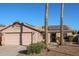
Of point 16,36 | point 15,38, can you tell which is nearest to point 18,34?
point 16,36

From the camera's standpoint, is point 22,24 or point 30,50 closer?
point 30,50

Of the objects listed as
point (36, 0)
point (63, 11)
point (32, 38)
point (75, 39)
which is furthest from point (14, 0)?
point (75, 39)

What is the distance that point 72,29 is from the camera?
46.2m

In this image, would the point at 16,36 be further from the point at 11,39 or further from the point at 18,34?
the point at 11,39

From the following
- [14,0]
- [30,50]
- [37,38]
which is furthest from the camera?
[37,38]

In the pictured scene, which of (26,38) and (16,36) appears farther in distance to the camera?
(16,36)

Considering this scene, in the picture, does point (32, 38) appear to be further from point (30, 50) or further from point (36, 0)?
point (36, 0)

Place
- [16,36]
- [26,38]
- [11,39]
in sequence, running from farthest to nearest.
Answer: [16,36], [26,38], [11,39]

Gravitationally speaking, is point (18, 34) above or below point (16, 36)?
above

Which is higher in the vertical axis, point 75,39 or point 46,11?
point 46,11

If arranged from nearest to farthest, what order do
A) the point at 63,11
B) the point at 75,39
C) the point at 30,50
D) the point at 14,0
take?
1. the point at 14,0
2. the point at 30,50
3. the point at 63,11
4. the point at 75,39

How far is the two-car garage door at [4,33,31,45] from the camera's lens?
1230 inches

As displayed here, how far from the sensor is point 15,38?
31.5 meters

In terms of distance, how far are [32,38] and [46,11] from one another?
7.37m
